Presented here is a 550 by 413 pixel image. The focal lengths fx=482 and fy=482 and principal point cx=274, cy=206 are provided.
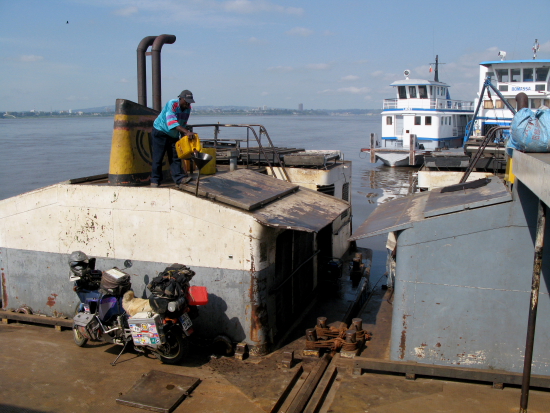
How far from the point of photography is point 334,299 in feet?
29.7

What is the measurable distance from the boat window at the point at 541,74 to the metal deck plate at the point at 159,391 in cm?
3371

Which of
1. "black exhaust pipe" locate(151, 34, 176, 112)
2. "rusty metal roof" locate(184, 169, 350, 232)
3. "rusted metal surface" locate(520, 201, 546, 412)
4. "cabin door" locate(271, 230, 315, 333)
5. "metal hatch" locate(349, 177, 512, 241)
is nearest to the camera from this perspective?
"rusted metal surface" locate(520, 201, 546, 412)

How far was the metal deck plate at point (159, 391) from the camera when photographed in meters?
5.26

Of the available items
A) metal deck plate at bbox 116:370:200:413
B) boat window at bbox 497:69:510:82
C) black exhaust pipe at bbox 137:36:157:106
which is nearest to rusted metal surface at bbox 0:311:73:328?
metal deck plate at bbox 116:370:200:413

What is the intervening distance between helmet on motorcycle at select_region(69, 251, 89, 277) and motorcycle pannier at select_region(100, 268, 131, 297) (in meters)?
0.37

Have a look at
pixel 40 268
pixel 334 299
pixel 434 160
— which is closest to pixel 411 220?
pixel 334 299

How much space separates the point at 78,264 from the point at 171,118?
2.56 m

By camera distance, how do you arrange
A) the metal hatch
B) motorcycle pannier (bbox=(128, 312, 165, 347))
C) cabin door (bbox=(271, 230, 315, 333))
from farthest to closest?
cabin door (bbox=(271, 230, 315, 333)) → motorcycle pannier (bbox=(128, 312, 165, 347)) → the metal hatch

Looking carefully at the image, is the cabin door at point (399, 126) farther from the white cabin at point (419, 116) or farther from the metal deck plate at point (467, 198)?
the metal deck plate at point (467, 198)

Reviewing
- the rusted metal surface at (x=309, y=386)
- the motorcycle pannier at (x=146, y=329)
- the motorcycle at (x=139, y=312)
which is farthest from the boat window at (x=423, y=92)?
the motorcycle pannier at (x=146, y=329)

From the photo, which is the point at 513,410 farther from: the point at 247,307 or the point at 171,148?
the point at 171,148

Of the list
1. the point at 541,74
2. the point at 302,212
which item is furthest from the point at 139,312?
the point at 541,74

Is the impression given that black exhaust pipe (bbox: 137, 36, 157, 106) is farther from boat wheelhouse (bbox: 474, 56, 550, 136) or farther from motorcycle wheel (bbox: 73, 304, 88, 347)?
boat wheelhouse (bbox: 474, 56, 550, 136)

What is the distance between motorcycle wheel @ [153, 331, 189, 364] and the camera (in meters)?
6.05
